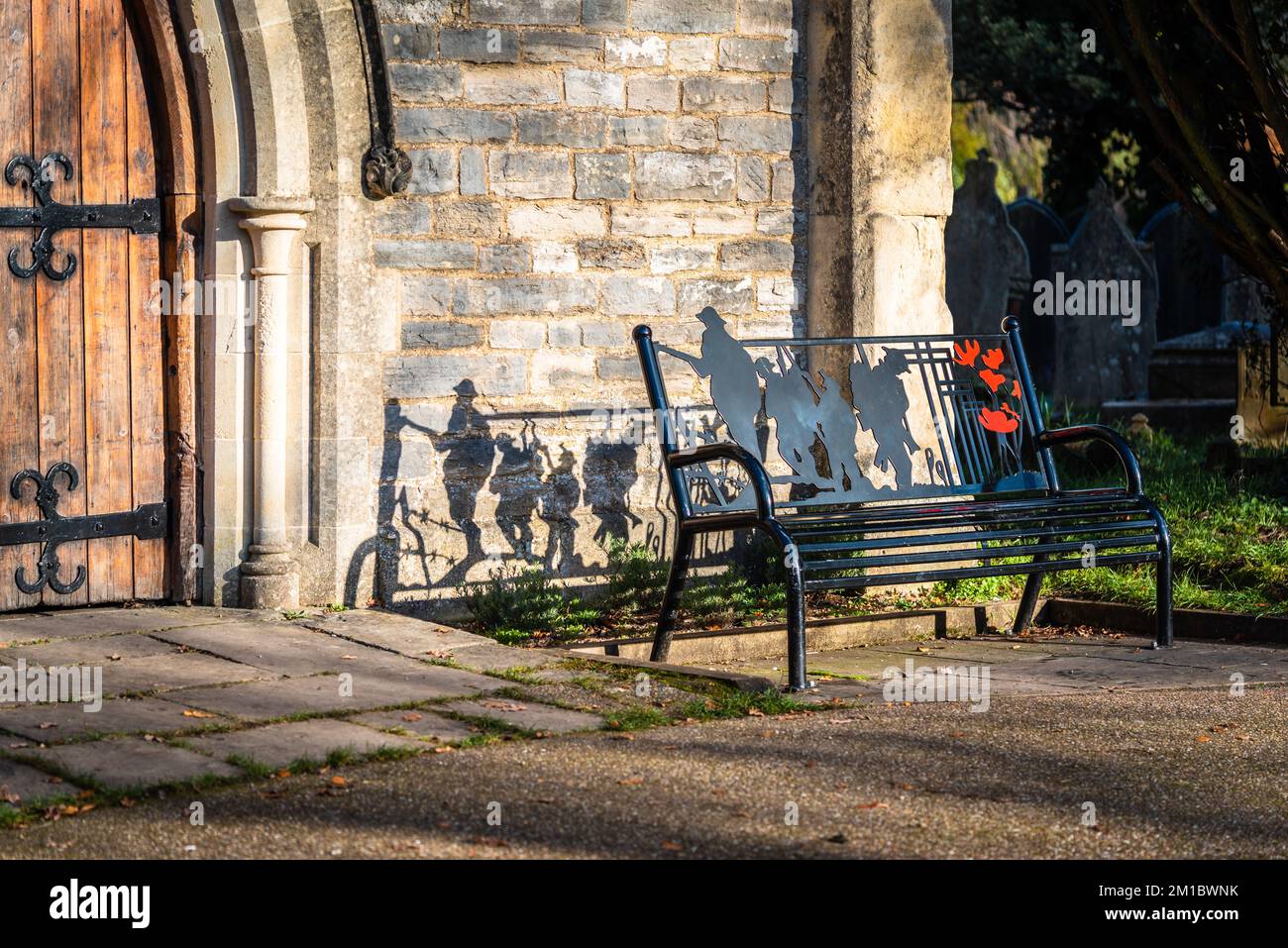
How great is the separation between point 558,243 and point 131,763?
314cm

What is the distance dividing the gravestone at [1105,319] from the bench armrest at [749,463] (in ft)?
24.9

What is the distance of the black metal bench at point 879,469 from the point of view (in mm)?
5707

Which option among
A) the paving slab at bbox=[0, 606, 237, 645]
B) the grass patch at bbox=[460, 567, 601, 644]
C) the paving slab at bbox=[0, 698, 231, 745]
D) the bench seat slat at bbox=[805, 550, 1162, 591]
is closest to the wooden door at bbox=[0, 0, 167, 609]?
the paving slab at bbox=[0, 606, 237, 645]

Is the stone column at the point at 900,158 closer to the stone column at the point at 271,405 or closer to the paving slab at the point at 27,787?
the stone column at the point at 271,405

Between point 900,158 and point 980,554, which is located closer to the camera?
point 980,554

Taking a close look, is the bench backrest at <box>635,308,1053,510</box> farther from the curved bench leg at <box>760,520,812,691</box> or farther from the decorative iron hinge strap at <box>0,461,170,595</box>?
the decorative iron hinge strap at <box>0,461,170,595</box>

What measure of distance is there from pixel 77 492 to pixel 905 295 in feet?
11.0

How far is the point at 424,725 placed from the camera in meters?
4.49

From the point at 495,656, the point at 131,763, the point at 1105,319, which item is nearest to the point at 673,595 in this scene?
the point at 495,656

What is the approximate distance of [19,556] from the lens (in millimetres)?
5797

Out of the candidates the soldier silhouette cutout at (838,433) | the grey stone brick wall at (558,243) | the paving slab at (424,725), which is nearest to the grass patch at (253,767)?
the paving slab at (424,725)

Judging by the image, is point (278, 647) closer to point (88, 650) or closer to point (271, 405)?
point (88, 650)

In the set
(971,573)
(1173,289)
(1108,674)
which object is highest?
(1173,289)
